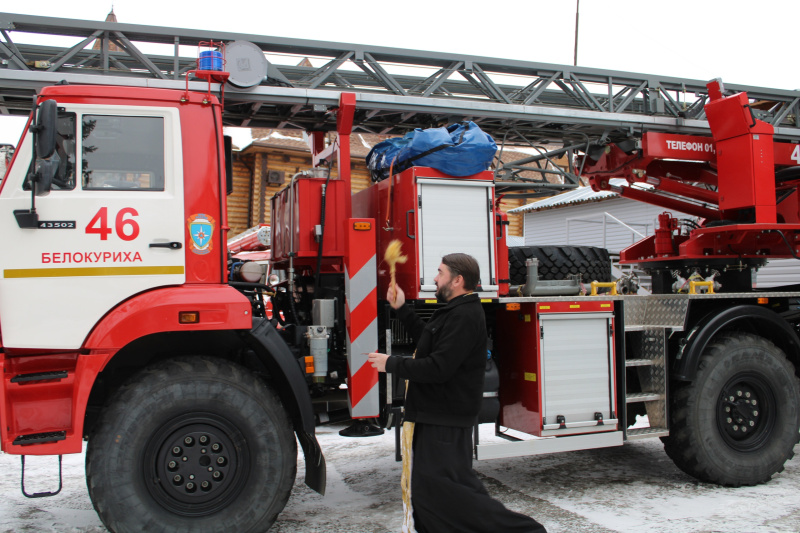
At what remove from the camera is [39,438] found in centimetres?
379

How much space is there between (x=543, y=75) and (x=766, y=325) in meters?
3.13

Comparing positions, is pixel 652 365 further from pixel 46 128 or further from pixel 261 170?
pixel 261 170

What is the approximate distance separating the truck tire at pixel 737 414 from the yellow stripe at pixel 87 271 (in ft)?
14.3

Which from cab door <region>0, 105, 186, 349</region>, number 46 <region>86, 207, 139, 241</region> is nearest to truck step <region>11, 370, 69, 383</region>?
cab door <region>0, 105, 186, 349</region>

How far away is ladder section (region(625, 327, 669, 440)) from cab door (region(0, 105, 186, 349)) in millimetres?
3921

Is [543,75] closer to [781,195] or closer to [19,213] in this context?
[781,195]

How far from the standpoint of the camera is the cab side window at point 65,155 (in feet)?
12.8

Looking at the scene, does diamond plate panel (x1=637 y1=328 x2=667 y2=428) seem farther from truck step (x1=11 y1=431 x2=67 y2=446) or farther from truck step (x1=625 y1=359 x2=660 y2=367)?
truck step (x1=11 y1=431 x2=67 y2=446)

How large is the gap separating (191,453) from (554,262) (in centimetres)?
333

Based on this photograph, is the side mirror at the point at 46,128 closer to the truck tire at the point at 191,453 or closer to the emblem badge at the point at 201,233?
the emblem badge at the point at 201,233

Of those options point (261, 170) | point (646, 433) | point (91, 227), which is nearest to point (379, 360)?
point (91, 227)

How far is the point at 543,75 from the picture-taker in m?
6.59

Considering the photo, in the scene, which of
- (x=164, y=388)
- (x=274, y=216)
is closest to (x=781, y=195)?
(x=274, y=216)

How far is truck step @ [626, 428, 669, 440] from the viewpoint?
5555 mm
